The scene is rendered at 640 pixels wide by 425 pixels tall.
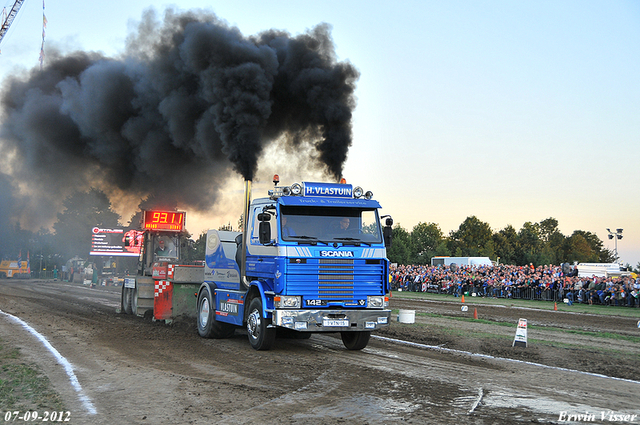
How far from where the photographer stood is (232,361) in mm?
9750

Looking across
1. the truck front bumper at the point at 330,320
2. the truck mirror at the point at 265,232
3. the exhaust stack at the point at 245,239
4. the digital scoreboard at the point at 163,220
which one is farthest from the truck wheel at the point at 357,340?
the digital scoreboard at the point at 163,220

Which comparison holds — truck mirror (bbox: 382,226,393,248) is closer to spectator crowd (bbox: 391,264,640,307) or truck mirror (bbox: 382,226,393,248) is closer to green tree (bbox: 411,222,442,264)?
spectator crowd (bbox: 391,264,640,307)

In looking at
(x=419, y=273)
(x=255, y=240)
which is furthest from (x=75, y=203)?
(x=255, y=240)

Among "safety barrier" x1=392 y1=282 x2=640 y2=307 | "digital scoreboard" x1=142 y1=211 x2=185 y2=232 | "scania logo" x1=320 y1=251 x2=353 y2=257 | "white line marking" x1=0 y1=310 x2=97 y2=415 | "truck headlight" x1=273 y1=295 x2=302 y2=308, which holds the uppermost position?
"digital scoreboard" x1=142 y1=211 x2=185 y2=232

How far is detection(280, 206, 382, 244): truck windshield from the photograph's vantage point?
10.5 meters

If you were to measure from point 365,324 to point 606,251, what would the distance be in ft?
354

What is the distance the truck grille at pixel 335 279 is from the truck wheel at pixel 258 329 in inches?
39.4

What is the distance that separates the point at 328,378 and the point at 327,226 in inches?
130

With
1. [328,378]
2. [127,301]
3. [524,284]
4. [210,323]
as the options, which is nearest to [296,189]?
[328,378]

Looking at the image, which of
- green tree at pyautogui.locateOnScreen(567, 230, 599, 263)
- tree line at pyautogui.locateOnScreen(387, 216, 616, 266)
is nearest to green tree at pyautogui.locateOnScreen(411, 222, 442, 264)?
tree line at pyautogui.locateOnScreen(387, 216, 616, 266)

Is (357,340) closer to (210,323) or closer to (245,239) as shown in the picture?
(245,239)

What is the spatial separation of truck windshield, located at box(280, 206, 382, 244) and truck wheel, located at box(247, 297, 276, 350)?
161 cm

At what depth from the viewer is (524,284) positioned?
106ft

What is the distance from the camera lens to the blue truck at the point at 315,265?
10.2 metres
